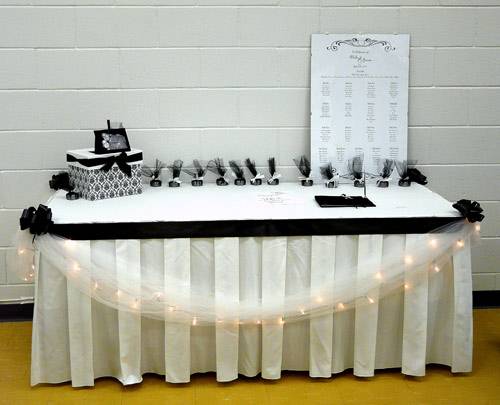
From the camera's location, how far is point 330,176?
3.76 meters

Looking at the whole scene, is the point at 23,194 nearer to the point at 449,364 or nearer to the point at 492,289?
the point at 449,364

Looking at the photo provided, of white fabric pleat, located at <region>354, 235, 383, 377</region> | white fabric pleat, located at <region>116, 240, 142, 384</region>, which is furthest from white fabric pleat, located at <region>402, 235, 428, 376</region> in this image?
white fabric pleat, located at <region>116, 240, 142, 384</region>

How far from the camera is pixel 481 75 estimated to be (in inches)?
153

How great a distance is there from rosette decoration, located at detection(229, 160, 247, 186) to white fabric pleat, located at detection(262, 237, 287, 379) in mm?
613

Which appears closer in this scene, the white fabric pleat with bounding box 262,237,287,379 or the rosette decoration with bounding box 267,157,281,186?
the white fabric pleat with bounding box 262,237,287,379

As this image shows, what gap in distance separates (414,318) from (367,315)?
0.20 m

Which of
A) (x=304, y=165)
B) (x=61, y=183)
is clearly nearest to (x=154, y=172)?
(x=61, y=183)

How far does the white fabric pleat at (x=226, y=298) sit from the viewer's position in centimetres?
319

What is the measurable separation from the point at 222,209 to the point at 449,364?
1192mm

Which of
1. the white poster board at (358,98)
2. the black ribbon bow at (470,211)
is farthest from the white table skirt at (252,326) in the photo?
the white poster board at (358,98)

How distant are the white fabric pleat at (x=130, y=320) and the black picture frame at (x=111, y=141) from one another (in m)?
0.49

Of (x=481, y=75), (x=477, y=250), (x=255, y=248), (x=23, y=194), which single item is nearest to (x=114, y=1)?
(x=23, y=194)

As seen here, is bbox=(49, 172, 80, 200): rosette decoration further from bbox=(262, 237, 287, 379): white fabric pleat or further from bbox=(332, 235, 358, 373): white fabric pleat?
bbox=(332, 235, 358, 373): white fabric pleat

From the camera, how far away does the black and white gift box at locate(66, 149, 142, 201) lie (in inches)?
134
